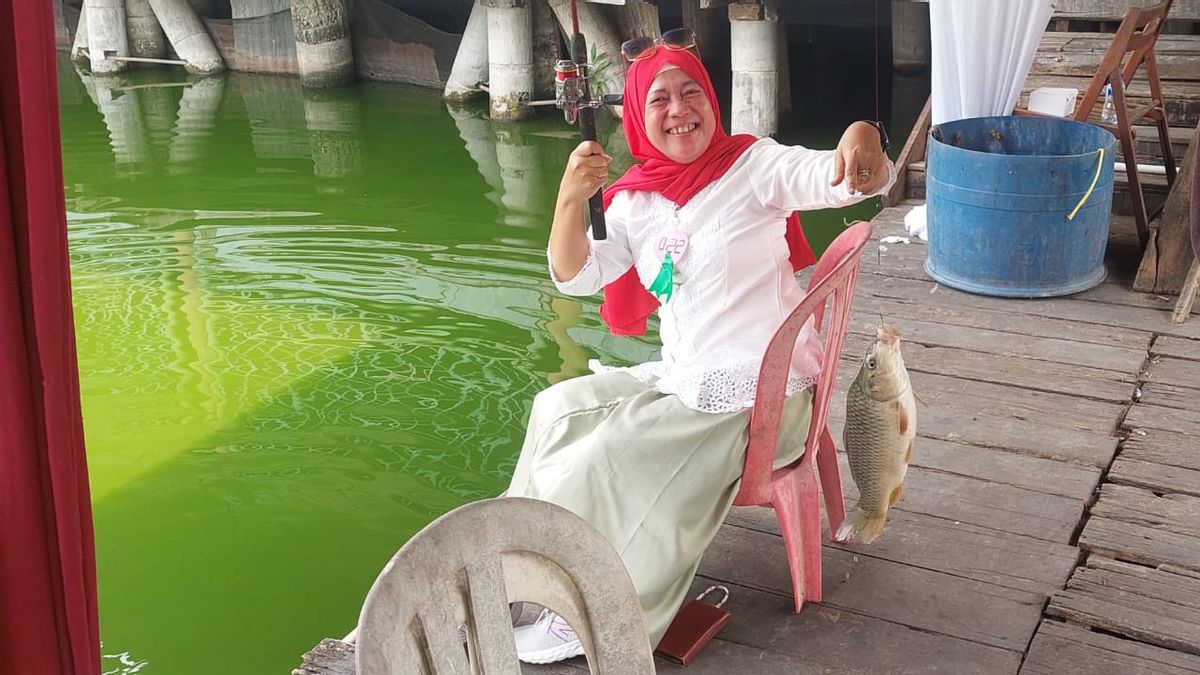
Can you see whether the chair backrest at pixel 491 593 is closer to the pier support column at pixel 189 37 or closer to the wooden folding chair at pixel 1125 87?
the wooden folding chair at pixel 1125 87

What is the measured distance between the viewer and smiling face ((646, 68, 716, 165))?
2.51 m

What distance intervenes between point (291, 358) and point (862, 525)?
13.2 ft

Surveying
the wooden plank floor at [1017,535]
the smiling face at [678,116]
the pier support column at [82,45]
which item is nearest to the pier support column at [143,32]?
the pier support column at [82,45]

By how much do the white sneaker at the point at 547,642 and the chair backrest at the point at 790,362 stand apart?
464 mm

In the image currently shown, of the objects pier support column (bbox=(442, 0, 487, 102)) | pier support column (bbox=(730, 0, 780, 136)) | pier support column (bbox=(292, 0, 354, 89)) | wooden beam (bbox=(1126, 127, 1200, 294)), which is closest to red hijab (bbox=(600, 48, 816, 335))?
wooden beam (bbox=(1126, 127, 1200, 294))

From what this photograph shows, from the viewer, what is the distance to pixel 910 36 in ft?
38.1

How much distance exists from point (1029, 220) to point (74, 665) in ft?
12.4

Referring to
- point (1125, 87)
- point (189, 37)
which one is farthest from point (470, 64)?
point (1125, 87)

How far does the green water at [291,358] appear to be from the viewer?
14.3ft

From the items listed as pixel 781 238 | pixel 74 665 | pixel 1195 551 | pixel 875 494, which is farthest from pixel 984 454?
pixel 74 665

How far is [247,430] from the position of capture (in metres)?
5.46

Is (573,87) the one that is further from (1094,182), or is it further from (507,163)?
(507,163)

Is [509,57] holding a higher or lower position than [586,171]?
higher

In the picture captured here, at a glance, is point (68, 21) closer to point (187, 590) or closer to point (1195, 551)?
point (187, 590)
